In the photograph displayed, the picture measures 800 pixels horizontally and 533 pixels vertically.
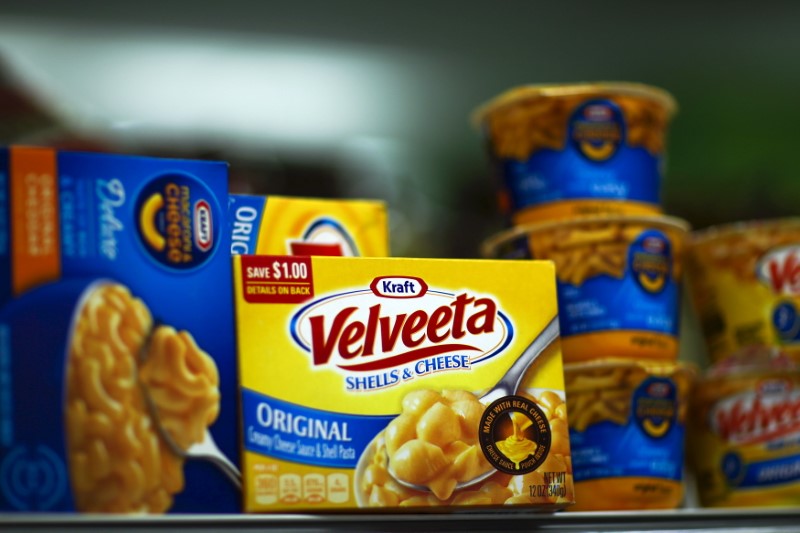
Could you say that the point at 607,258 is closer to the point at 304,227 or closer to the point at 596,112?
the point at 596,112

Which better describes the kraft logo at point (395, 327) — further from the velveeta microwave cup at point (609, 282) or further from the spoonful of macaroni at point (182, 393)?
the velveeta microwave cup at point (609, 282)

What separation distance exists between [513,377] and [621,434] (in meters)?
0.33

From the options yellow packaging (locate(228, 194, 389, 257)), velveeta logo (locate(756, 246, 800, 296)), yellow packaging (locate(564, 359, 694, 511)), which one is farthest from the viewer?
velveeta logo (locate(756, 246, 800, 296))

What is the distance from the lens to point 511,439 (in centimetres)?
115

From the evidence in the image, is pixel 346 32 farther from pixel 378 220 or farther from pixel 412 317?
pixel 412 317

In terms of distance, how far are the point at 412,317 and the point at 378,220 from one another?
0.23 meters

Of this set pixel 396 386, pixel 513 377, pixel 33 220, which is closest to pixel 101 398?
pixel 33 220

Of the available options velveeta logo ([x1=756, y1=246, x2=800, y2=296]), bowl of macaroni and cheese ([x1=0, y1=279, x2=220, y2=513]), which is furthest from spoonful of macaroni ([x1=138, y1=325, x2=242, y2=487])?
velveeta logo ([x1=756, y1=246, x2=800, y2=296])

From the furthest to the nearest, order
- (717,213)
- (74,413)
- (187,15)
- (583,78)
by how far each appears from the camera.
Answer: (717,213)
(583,78)
(187,15)
(74,413)

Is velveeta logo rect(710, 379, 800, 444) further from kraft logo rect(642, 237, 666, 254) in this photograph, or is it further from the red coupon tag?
the red coupon tag

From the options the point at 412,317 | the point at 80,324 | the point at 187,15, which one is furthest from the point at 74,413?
the point at 187,15

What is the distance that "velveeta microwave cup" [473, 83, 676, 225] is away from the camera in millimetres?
1531

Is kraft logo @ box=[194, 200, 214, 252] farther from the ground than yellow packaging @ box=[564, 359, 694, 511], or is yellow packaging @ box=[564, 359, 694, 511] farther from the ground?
kraft logo @ box=[194, 200, 214, 252]

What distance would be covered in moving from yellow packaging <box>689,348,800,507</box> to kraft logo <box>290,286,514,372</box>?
613mm
